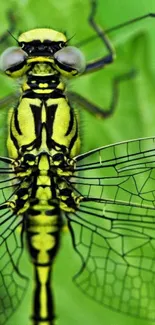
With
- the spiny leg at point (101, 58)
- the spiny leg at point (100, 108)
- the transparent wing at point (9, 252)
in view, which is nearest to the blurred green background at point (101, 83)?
the spiny leg at point (100, 108)

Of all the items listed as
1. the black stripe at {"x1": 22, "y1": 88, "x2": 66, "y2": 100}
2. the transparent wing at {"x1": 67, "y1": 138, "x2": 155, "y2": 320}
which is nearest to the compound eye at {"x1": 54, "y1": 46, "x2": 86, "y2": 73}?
the black stripe at {"x1": 22, "y1": 88, "x2": 66, "y2": 100}

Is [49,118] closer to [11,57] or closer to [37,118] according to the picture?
[37,118]

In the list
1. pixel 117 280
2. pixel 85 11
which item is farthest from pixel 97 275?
pixel 85 11

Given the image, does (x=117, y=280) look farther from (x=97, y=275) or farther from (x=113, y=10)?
(x=113, y=10)

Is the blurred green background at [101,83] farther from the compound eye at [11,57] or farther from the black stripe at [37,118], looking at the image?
the black stripe at [37,118]

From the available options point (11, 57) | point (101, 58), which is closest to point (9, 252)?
point (11, 57)

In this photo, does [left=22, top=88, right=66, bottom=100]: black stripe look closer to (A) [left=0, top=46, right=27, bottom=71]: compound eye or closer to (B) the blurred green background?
(A) [left=0, top=46, right=27, bottom=71]: compound eye
